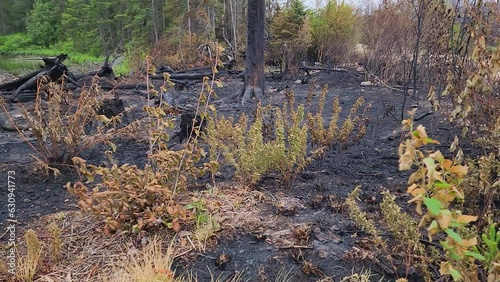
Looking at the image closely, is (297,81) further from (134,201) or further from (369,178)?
(134,201)

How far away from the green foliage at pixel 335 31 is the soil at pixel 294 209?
8.84 m

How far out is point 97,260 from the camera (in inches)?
92.0

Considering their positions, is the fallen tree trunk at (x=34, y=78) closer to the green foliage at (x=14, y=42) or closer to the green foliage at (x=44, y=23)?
the green foliage at (x=14, y=42)

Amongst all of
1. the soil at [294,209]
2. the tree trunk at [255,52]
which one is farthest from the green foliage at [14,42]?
the soil at [294,209]

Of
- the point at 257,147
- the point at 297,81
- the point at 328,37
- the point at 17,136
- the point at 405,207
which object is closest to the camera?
the point at 405,207

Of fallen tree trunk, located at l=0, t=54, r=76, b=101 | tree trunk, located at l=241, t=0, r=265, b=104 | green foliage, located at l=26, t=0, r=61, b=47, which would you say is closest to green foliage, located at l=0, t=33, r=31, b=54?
green foliage, located at l=26, t=0, r=61, b=47

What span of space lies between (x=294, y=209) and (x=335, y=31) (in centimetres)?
1251

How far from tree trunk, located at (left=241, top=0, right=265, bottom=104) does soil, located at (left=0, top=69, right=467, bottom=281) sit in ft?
10.2

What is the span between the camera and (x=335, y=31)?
14.2 metres

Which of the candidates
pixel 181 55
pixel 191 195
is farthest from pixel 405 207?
pixel 181 55

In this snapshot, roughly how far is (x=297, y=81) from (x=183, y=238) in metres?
8.71

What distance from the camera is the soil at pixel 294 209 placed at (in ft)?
7.16

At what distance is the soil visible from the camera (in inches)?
85.9

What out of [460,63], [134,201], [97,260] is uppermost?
[460,63]
